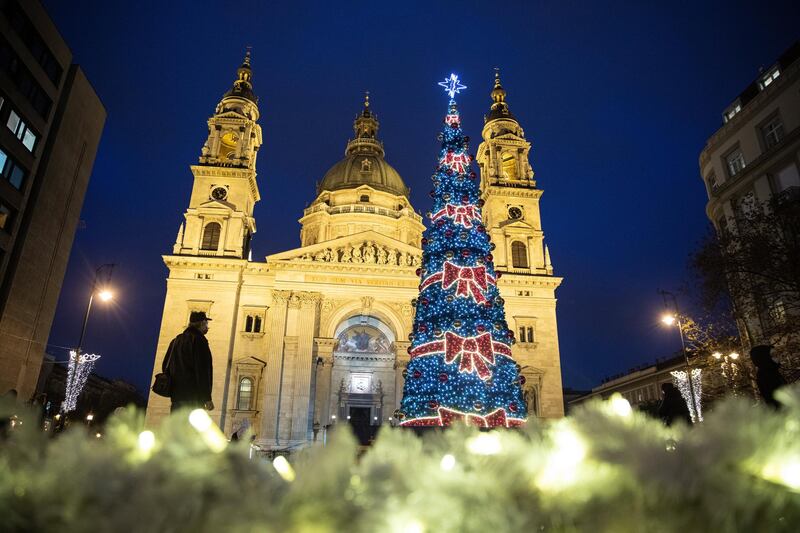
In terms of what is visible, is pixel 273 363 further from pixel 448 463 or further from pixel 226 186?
pixel 448 463

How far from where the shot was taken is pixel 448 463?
59.8 inches

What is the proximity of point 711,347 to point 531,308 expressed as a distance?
61.8 feet

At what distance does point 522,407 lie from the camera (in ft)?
53.5

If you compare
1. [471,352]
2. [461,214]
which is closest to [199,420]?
[471,352]

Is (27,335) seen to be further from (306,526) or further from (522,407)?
(306,526)

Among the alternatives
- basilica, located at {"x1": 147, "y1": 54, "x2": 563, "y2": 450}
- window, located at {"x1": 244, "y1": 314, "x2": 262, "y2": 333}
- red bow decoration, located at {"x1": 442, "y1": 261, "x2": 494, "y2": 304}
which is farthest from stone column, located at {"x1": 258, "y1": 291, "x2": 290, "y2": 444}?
red bow decoration, located at {"x1": 442, "y1": 261, "x2": 494, "y2": 304}

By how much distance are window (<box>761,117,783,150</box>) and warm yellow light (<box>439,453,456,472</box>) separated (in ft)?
93.9

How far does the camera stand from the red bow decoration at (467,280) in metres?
17.1

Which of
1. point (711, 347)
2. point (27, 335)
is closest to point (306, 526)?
point (711, 347)

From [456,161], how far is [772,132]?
678 inches

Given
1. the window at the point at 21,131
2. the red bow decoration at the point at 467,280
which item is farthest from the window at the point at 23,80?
the red bow decoration at the point at 467,280

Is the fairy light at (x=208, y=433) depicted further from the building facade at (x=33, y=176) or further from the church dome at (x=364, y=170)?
the church dome at (x=364, y=170)

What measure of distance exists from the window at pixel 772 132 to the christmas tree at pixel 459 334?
16.5 m

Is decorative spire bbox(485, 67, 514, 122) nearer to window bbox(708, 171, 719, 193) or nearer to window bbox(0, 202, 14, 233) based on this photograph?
window bbox(708, 171, 719, 193)
